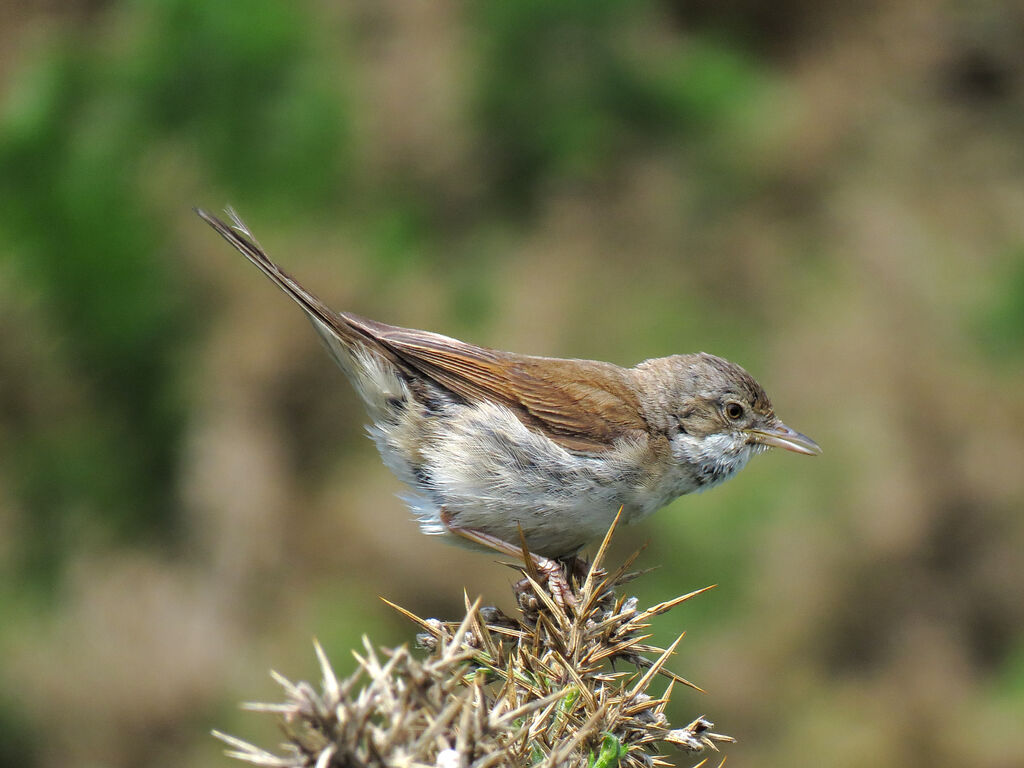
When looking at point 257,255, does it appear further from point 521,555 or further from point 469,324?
point 469,324

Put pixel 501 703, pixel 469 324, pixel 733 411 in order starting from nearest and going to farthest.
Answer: pixel 501 703
pixel 733 411
pixel 469 324

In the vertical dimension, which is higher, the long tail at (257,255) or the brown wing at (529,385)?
the long tail at (257,255)

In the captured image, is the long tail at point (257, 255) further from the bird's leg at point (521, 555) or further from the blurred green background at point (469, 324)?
the blurred green background at point (469, 324)

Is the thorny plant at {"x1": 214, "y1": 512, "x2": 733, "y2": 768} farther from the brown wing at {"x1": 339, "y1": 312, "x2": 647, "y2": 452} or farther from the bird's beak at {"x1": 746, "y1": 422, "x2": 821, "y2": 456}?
the bird's beak at {"x1": 746, "y1": 422, "x2": 821, "y2": 456}

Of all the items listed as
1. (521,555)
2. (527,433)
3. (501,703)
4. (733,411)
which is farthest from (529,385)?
(501,703)

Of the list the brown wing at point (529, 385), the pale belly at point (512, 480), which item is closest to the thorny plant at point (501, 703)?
the pale belly at point (512, 480)

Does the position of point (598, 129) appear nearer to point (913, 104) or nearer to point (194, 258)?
point (913, 104)
